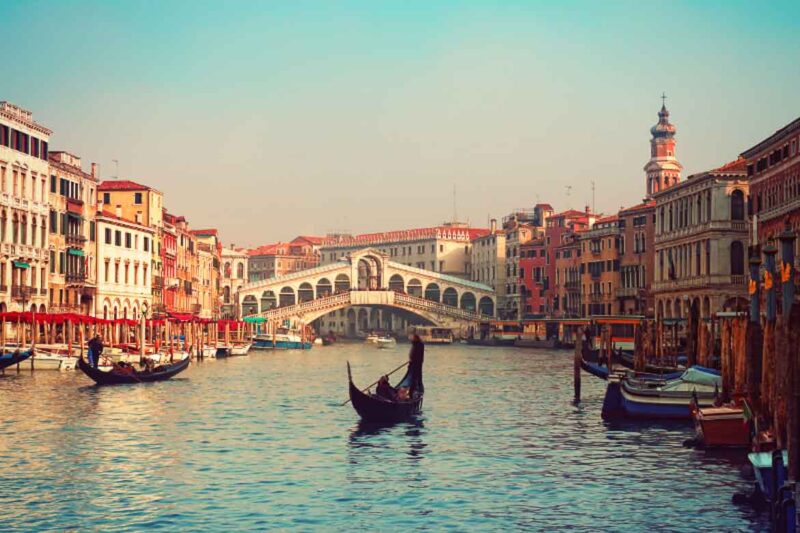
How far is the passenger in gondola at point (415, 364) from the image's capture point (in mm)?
25141

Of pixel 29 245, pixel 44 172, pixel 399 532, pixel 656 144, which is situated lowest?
pixel 399 532

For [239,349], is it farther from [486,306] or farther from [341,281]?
[486,306]

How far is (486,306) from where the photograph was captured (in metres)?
103

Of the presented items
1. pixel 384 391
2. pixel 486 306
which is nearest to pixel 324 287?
pixel 486 306

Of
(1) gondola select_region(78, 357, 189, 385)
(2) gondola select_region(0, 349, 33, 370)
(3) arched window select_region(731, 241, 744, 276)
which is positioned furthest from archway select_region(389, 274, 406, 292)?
(1) gondola select_region(78, 357, 189, 385)

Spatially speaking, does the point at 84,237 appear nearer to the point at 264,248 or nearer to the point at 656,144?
the point at 656,144

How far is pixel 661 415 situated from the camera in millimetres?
24219

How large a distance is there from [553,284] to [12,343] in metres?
50.5

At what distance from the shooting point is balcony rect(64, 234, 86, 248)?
170 feet

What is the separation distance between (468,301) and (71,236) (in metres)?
56.3

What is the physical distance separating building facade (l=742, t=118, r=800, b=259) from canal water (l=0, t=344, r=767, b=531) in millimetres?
14397

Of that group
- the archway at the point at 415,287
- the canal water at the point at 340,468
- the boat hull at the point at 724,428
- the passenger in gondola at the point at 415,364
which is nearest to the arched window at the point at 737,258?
the canal water at the point at 340,468

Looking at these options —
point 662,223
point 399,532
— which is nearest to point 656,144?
point 662,223

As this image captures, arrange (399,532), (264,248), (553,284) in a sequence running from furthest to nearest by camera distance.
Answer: (264,248) → (553,284) → (399,532)
